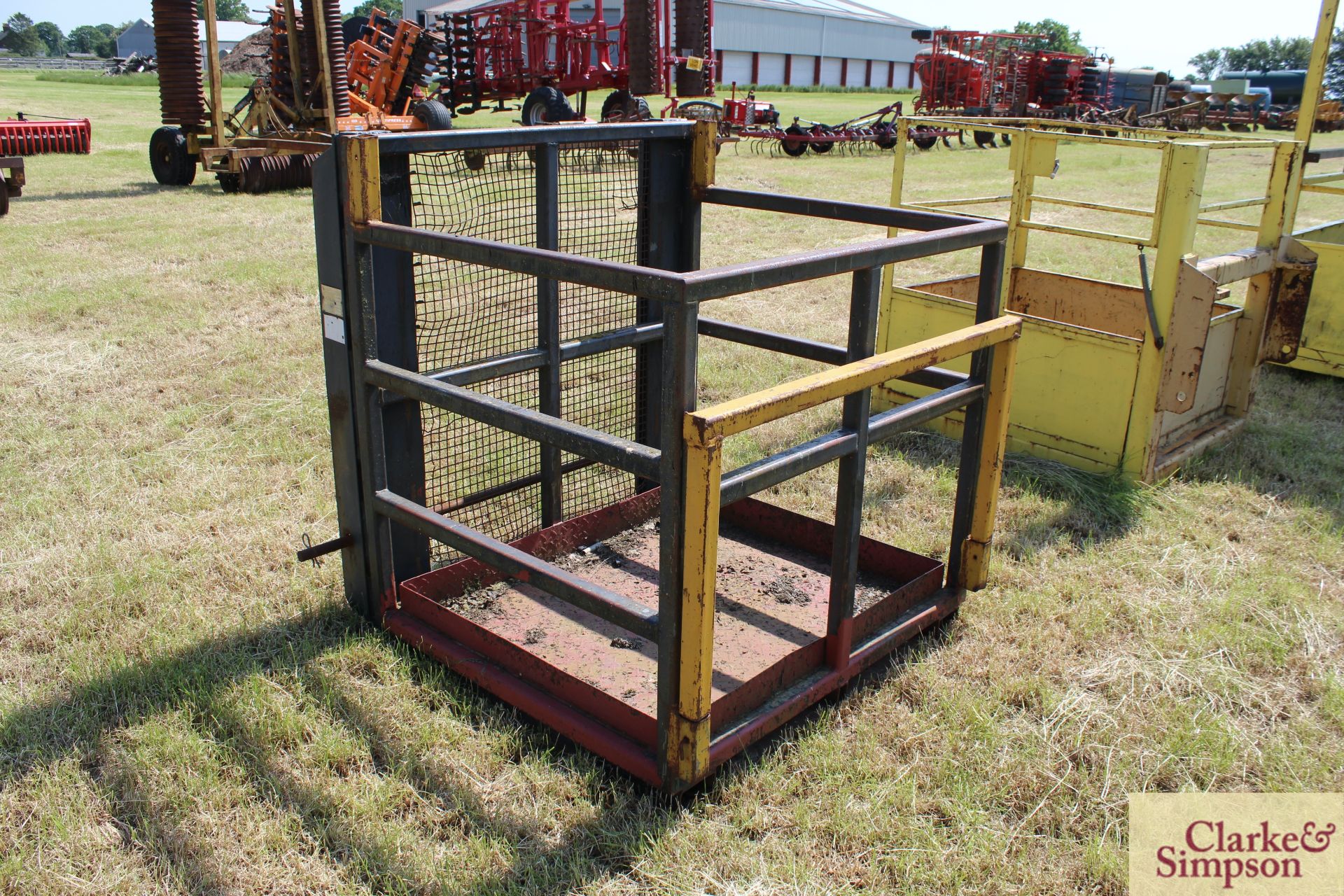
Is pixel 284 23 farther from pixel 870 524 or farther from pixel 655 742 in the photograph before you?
pixel 655 742

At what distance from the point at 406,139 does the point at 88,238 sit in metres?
7.38

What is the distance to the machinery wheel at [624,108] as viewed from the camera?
16484mm

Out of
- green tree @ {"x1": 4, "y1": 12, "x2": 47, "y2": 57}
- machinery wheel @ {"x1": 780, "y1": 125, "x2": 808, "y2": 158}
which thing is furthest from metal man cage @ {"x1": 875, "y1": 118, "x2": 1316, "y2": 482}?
green tree @ {"x1": 4, "y1": 12, "x2": 47, "y2": 57}

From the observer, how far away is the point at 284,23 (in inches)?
464

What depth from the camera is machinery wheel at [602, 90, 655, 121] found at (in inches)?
649

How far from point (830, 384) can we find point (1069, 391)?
2491mm

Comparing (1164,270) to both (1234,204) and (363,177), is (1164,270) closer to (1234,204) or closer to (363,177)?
(1234,204)

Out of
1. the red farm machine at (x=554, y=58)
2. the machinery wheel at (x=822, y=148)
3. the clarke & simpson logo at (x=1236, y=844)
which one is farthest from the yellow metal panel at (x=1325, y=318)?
the machinery wheel at (x=822, y=148)

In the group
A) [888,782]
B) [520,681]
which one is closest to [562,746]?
[520,681]

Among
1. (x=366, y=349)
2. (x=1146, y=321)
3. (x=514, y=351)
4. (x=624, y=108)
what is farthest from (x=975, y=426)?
(x=624, y=108)

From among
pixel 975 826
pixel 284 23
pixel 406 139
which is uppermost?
pixel 284 23

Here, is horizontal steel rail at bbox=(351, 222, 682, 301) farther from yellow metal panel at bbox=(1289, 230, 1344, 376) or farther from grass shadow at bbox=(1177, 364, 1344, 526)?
yellow metal panel at bbox=(1289, 230, 1344, 376)

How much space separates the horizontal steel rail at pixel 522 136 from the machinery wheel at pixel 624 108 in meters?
13.5

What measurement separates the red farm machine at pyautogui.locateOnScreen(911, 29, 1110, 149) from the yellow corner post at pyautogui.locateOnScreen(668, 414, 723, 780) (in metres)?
19.1
